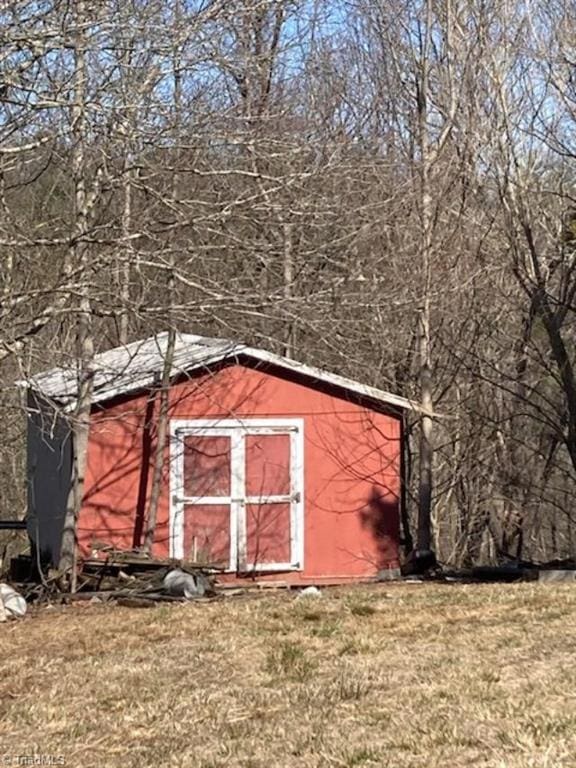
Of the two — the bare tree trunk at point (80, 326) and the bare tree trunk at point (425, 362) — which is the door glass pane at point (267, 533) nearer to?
the bare tree trunk at point (80, 326)

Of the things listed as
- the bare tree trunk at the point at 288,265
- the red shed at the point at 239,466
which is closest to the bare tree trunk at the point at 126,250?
the bare tree trunk at the point at 288,265

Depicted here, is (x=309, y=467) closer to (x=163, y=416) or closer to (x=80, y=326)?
(x=163, y=416)

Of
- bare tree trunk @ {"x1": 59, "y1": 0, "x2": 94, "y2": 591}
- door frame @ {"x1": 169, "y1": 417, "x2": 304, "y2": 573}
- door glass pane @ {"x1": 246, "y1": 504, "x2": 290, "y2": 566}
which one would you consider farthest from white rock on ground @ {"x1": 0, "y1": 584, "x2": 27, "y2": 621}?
door glass pane @ {"x1": 246, "y1": 504, "x2": 290, "y2": 566}

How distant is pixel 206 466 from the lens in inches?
531

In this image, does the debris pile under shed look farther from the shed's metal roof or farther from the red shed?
the shed's metal roof

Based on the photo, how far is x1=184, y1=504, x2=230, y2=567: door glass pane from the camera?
13.4m

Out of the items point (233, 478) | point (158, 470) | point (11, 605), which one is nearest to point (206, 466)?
point (233, 478)

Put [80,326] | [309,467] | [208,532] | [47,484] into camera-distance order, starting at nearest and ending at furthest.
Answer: [80,326] < [208,532] < [309,467] < [47,484]

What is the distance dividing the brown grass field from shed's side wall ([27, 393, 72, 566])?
14.5 ft

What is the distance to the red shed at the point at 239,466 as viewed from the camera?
13.4m

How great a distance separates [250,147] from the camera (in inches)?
352

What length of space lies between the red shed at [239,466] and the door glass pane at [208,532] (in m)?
0.01

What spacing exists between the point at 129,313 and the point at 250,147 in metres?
1.75

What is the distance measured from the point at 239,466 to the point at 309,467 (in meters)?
0.91
